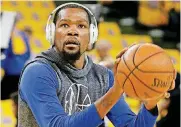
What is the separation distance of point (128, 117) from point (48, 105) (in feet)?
1.77

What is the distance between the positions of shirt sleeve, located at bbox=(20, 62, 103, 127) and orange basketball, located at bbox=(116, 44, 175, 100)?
0.20 meters

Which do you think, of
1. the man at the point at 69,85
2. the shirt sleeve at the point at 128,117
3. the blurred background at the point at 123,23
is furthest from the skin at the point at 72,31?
the blurred background at the point at 123,23

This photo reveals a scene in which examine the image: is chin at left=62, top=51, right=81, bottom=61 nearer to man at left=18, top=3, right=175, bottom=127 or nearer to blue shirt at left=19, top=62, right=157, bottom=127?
man at left=18, top=3, right=175, bottom=127

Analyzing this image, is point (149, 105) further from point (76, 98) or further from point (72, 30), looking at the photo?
point (72, 30)

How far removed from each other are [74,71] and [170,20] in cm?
721

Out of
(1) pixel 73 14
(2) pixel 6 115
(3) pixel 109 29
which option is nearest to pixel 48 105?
(1) pixel 73 14

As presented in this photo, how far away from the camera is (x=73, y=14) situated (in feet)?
9.36

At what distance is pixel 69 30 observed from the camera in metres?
2.81

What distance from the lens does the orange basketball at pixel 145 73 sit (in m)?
2.47

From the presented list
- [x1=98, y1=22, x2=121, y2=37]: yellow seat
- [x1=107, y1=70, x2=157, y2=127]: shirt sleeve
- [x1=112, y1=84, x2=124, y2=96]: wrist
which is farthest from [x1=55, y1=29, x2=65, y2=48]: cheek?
[x1=98, y1=22, x2=121, y2=37]: yellow seat

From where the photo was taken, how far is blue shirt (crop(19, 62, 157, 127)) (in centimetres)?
251

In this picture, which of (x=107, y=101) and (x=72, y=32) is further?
(x=72, y=32)

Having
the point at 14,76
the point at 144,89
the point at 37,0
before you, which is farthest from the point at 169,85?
the point at 37,0

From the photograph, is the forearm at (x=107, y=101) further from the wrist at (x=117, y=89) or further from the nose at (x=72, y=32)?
the nose at (x=72, y=32)
